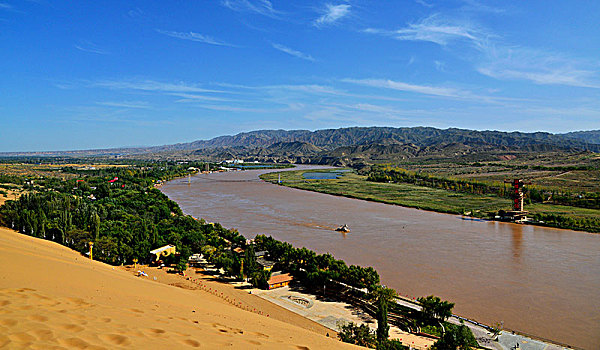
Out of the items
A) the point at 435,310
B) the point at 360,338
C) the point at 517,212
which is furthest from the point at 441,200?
the point at 360,338

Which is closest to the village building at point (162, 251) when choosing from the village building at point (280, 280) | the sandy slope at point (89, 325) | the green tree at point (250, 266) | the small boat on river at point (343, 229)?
the green tree at point (250, 266)

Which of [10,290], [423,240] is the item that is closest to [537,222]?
[423,240]

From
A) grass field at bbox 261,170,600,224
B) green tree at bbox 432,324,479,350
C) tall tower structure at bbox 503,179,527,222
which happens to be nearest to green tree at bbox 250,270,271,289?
green tree at bbox 432,324,479,350

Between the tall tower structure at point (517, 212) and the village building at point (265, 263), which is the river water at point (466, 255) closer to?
the tall tower structure at point (517, 212)

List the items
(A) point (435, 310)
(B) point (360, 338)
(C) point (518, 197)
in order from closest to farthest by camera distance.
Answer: (B) point (360, 338) → (A) point (435, 310) → (C) point (518, 197)

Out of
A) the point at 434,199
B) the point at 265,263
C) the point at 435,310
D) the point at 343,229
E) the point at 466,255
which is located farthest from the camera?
the point at 434,199

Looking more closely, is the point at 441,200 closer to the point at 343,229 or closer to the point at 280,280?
the point at 343,229
